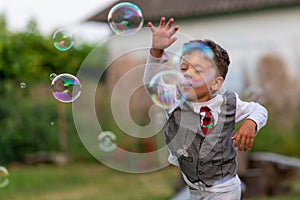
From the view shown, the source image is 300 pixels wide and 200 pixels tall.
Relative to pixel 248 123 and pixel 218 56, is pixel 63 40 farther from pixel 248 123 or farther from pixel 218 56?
pixel 248 123

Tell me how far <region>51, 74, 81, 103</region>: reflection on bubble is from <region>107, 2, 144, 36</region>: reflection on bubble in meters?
0.47

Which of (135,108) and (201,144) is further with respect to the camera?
(135,108)

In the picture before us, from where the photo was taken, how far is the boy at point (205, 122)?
3.35m

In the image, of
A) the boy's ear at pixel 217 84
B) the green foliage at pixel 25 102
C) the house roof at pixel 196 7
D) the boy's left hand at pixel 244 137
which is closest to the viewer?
the boy's left hand at pixel 244 137

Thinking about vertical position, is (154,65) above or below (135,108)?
above

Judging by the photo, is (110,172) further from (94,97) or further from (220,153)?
(220,153)

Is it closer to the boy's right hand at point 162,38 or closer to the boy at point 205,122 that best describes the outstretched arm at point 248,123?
the boy at point 205,122

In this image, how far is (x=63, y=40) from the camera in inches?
188

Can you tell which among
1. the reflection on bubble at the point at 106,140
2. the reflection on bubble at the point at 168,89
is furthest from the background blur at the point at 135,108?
the reflection on bubble at the point at 168,89

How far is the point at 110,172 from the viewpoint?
10.5m

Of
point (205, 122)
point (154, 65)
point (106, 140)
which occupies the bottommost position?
point (106, 140)

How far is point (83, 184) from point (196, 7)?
6.95 metres

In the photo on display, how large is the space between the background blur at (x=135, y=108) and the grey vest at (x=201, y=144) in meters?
4.45

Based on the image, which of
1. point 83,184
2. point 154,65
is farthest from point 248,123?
point 83,184
